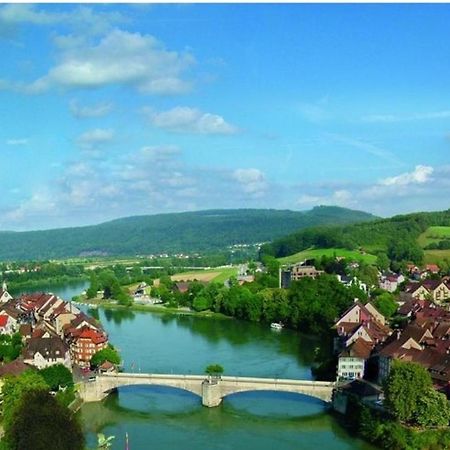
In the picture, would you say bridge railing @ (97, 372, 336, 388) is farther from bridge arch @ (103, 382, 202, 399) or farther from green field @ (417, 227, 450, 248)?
green field @ (417, 227, 450, 248)

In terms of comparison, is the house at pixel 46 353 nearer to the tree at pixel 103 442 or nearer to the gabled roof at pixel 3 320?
the gabled roof at pixel 3 320

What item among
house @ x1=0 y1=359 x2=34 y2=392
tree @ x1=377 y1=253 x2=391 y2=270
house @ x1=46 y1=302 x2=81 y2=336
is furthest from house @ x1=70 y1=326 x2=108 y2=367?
tree @ x1=377 y1=253 x2=391 y2=270

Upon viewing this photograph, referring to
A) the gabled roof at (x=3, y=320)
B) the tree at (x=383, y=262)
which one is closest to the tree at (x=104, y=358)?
the gabled roof at (x=3, y=320)

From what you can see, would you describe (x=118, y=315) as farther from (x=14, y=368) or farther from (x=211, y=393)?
(x=211, y=393)

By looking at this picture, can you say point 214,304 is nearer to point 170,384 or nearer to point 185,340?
point 185,340

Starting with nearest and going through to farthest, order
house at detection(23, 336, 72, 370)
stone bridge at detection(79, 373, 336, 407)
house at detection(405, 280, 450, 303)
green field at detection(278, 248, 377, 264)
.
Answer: stone bridge at detection(79, 373, 336, 407), house at detection(23, 336, 72, 370), house at detection(405, 280, 450, 303), green field at detection(278, 248, 377, 264)

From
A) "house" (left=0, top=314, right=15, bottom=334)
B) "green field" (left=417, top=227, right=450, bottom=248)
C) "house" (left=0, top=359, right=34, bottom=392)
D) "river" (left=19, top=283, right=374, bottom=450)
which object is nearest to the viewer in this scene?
"river" (left=19, top=283, right=374, bottom=450)
